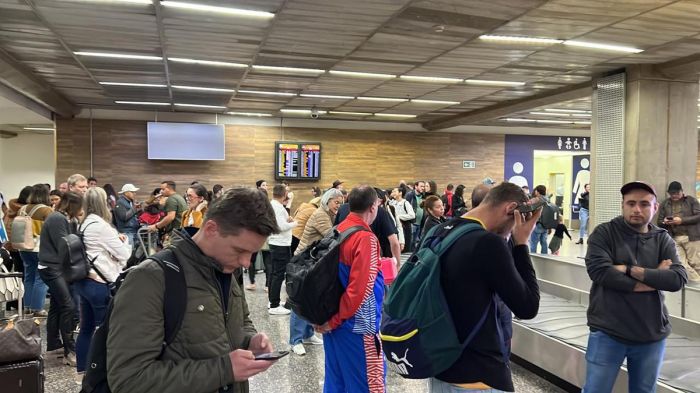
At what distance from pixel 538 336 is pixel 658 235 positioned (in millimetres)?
1804

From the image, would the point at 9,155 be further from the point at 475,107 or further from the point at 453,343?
the point at 453,343

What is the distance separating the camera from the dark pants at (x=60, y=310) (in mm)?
4719

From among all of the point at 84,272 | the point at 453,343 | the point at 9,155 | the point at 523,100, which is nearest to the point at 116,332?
the point at 453,343

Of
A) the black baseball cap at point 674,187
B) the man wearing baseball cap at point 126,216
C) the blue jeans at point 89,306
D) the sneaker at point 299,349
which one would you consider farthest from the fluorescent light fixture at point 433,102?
the blue jeans at point 89,306

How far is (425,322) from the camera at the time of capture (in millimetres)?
1951

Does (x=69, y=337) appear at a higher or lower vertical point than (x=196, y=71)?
lower

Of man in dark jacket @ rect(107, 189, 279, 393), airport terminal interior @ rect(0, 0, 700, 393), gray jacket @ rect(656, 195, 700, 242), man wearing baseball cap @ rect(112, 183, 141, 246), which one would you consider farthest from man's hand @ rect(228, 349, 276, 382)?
man wearing baseball cap @ rect(112, 183, 141, 246)

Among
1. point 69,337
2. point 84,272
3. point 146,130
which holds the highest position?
point 146,130

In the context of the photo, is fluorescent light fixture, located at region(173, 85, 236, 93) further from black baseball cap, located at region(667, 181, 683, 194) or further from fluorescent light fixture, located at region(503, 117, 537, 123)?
fluorescent light fixture, located at region(503, 117, 537, 123)

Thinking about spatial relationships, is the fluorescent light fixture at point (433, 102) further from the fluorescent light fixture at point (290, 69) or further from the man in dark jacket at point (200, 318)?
the man in dark jacket at point (200, 318)

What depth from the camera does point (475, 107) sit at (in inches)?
511

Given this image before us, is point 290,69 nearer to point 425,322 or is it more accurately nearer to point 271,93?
point 271,93

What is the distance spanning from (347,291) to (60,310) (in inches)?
137

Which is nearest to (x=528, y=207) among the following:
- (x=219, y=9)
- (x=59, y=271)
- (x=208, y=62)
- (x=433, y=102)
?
(x=59, y=271)
